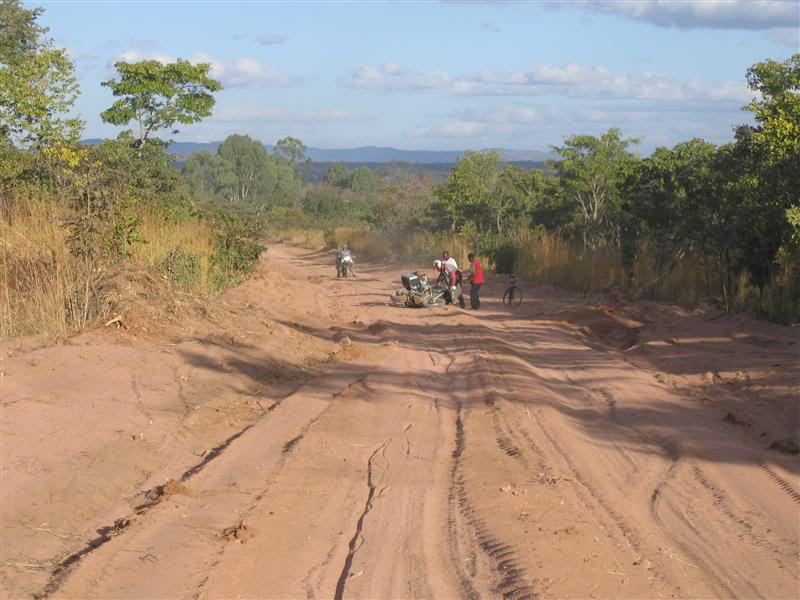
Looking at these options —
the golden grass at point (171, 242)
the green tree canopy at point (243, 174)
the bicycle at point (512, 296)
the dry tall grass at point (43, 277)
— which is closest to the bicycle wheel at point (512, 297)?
the bicycle at point (512, 296)

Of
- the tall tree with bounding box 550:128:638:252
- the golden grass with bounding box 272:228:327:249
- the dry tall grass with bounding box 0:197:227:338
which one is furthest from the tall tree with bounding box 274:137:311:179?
the dry tall grass with bounding box 0:197:227:338

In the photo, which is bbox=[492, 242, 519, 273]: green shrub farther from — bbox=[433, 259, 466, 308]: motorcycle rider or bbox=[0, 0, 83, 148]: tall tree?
bbox=[0, 0, 83, 148]: tall tree

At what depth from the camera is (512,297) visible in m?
21.6

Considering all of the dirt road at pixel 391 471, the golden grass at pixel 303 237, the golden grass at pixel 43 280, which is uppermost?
the golden grass at pixel 43 280

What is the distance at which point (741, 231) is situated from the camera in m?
17.4

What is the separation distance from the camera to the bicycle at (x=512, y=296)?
2155 cm

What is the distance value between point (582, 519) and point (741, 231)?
41.3 ft

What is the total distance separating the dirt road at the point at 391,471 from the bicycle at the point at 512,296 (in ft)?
24.2

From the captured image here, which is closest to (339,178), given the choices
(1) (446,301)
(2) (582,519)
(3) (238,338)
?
(1) (446,301)

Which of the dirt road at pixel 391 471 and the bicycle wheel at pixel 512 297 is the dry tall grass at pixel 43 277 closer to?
the dirt road at pixel 391 471

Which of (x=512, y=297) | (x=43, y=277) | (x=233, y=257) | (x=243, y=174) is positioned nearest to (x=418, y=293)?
(x=512, y=297)

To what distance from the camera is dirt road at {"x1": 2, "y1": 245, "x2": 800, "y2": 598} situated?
5434 mm

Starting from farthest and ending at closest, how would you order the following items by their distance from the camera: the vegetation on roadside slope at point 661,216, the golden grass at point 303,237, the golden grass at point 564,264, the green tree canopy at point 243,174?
the green tree canopy at point 243,174 → the golden grass at point 303,237 → the golden grass at point 564,264 → the vegetation on roadside slope at point 661,216

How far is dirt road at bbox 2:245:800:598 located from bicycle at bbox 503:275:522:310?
738cm
